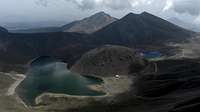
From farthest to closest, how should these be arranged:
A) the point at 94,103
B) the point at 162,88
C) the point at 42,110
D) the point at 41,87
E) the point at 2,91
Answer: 1. the point at 41,87
2. the point at 2,91
3. the point at 162,88
4. the point at 94,103
5. the point at 42,110

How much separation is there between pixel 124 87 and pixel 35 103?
50.4 m

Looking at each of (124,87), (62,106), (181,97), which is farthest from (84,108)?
(124,87)

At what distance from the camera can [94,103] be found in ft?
508

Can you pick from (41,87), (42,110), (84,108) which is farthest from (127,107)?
(41,87)

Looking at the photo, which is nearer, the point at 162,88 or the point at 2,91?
the point at 162,88

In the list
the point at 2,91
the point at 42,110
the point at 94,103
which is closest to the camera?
the point at 42,110

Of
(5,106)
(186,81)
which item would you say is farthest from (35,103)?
(186,81)

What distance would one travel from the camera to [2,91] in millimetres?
184625

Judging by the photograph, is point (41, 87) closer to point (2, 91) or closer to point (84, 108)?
point (2, 91)

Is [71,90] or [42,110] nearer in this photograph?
[42,110]

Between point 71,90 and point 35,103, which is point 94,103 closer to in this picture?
point 35,103

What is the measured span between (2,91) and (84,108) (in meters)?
54.8

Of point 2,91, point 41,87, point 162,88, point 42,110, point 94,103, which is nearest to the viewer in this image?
point 42,110

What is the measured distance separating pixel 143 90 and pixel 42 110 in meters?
52.0
